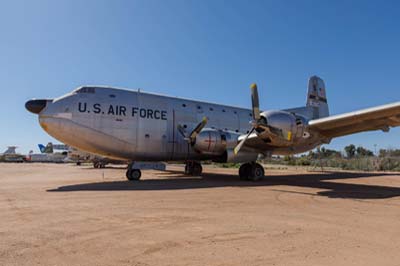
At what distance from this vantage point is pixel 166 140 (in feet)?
56.3

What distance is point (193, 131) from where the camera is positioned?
16453mm

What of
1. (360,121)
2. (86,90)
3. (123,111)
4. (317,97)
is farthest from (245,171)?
(317,97)

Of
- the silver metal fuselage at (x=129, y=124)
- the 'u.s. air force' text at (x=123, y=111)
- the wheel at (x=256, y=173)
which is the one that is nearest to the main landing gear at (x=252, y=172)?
the wheel at (x=256, y=173)

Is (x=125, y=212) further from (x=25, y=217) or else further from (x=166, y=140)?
(x=166, y=140)

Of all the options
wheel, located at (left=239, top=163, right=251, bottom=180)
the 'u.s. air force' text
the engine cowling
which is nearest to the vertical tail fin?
wheel, located at (left=239, top=163, right=251, bottom=180)

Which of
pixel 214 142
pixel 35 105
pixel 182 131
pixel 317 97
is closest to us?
pixel 35 105

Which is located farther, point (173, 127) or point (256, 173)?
point (173, 127)

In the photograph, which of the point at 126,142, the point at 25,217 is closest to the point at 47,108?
the point at 126,142

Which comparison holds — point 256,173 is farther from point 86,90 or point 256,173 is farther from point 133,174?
point 86,90

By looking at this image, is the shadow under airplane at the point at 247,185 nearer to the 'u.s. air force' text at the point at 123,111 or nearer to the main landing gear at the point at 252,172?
the main landing gear at the point at 252,172

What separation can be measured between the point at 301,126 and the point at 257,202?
648 cm

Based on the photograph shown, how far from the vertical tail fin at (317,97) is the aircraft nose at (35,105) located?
17.3m

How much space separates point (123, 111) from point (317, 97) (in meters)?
14.7

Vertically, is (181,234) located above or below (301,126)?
below
